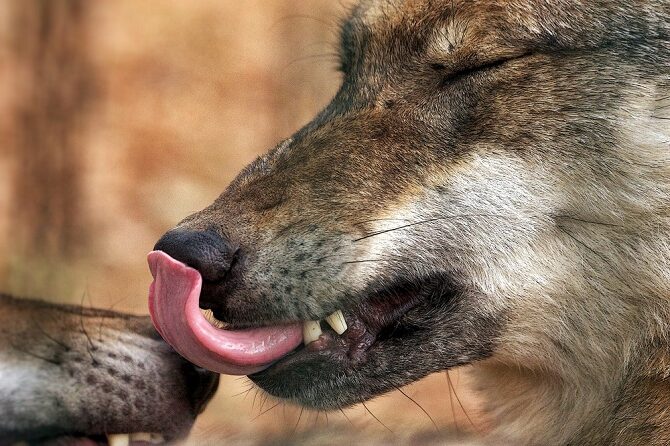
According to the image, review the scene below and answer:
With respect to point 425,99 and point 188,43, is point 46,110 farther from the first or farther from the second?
point 188,43

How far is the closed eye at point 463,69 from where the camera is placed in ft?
10.0

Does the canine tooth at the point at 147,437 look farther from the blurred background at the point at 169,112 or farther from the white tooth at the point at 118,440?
the blurred background at the point at 169,112

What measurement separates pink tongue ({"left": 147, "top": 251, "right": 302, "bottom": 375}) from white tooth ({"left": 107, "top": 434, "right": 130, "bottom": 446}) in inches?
30.1

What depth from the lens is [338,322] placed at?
297 centimetres

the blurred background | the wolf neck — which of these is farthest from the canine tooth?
the blurred background

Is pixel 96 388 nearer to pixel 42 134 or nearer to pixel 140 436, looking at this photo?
pixel 140 436

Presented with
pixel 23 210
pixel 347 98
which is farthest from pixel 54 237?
pixel 347 98

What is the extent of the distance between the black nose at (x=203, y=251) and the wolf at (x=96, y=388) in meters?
0.77

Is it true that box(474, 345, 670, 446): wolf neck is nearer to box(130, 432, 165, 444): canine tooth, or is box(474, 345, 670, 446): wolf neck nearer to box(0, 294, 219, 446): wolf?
box(0, 294, 219, 446): wolf

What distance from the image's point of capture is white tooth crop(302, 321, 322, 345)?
117 inches

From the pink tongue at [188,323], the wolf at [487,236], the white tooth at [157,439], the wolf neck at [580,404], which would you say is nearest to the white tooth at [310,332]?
the wolf at [487,236]

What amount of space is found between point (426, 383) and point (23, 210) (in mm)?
2915

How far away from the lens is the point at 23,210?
4695mm

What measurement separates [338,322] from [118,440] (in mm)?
941
